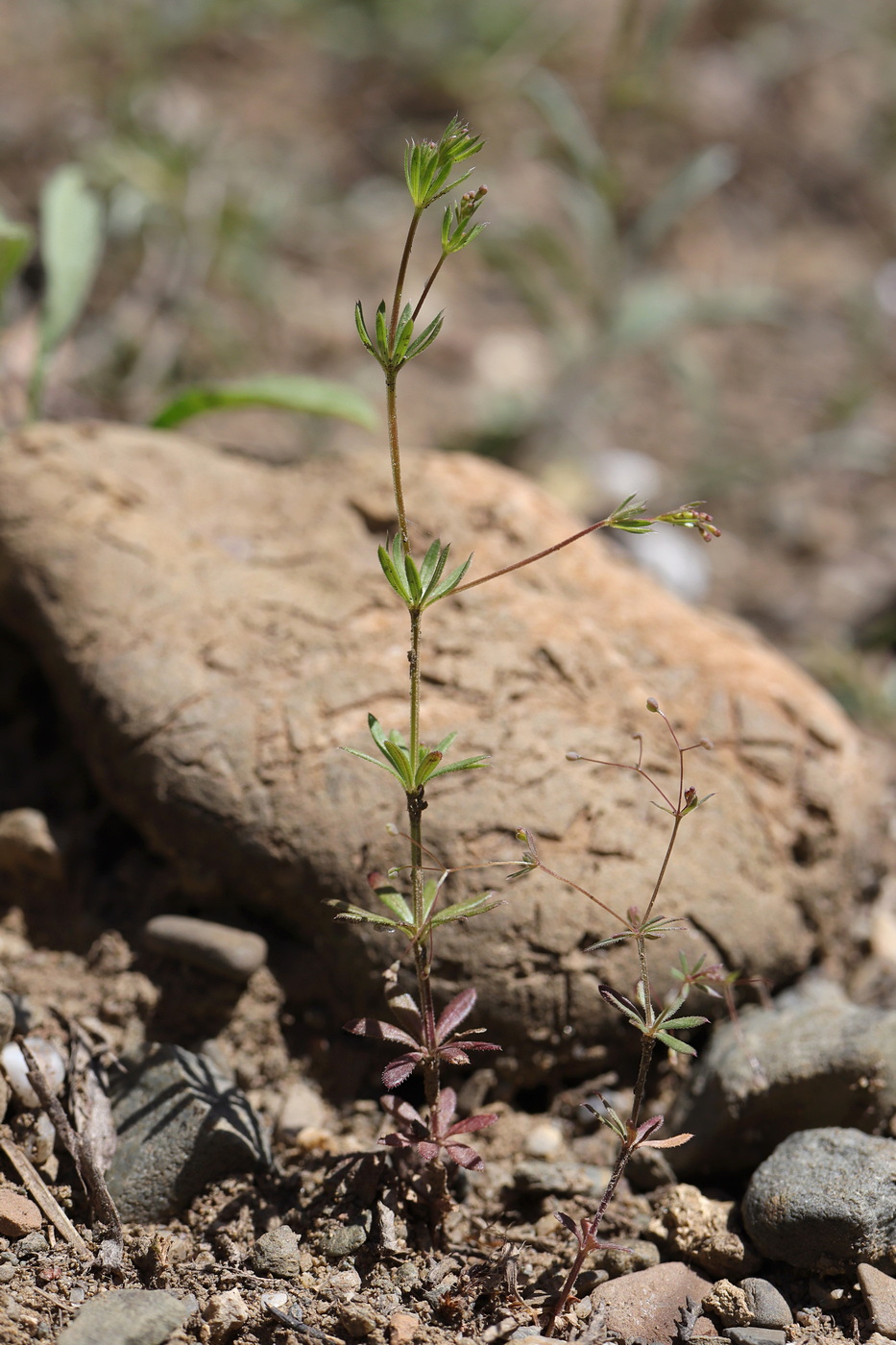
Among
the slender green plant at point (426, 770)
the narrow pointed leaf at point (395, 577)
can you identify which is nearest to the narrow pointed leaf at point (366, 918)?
the slender green plant at point (426, 770)

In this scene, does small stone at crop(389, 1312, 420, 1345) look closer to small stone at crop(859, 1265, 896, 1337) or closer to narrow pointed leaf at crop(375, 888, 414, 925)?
narrow pointed leaf at crop(375, 888, 414, 925)

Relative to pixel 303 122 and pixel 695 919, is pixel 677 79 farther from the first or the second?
pixel 695 919

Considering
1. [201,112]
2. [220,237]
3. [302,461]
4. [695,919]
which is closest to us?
[695,919]

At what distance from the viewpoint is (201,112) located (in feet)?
16.1

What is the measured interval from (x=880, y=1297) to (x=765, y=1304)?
0.18 meters

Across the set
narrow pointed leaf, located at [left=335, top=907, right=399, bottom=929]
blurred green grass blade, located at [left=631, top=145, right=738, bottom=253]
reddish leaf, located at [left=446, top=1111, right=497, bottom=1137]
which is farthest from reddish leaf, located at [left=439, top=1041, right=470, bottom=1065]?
blurred green grass blade, located at [left=631, top=145, right=738, bottom=253]

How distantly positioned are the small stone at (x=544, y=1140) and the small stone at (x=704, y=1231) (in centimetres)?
22

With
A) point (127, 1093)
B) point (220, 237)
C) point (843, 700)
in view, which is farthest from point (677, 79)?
point (127, 1093)

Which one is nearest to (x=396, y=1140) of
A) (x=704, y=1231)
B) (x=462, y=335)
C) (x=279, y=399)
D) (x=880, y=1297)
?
(x=704, y=1231)

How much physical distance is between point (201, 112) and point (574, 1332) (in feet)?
16.7

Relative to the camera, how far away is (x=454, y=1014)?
1763 mm

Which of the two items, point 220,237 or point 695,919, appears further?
point 220,237

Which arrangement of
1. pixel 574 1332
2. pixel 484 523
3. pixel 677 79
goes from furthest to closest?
pixel 677 79 < pixel 484 523 < pixel 574 1332

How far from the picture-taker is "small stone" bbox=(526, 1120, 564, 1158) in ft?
6.48
